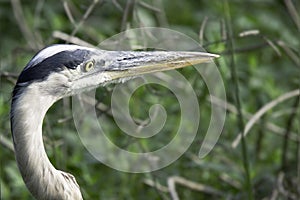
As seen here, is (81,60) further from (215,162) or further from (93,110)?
(215,162)

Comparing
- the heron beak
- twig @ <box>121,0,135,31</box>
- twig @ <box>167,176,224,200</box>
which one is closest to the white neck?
the heron beak

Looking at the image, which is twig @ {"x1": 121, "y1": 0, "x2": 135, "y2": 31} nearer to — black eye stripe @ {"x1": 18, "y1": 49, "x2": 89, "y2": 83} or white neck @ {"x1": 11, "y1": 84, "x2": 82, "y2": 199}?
black eye stripe @ {"x1": 18, "y1": 49, "x2": 89, "y2": 83}

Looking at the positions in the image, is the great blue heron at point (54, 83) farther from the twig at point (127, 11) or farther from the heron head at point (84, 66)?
the twig at point (127, 11)

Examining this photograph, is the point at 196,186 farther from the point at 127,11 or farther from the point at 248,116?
the point at 127,11

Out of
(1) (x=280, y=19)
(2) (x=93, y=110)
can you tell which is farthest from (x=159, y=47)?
(1) (x=280, y=19)

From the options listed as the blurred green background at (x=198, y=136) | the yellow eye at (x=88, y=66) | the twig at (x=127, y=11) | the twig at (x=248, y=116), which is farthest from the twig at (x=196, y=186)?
the yellow eye at (x=88, y=66)

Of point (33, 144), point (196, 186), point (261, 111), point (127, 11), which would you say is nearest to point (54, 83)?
point (33, 144)

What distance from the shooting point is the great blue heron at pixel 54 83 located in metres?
2.98

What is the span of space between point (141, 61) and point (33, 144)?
0.52 meters

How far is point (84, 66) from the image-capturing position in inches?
126

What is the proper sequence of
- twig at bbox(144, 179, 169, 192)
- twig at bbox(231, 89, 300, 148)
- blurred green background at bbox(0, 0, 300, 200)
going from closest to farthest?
twig at bbox(231, 89, 300, 148)
blurred green background at bbox(0, 0, 300, 200)
twig at bbox(144, 179, 169, 192)

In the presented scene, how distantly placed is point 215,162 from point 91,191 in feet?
2.08

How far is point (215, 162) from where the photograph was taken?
4.55m

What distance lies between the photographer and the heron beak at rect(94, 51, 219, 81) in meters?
3.26
